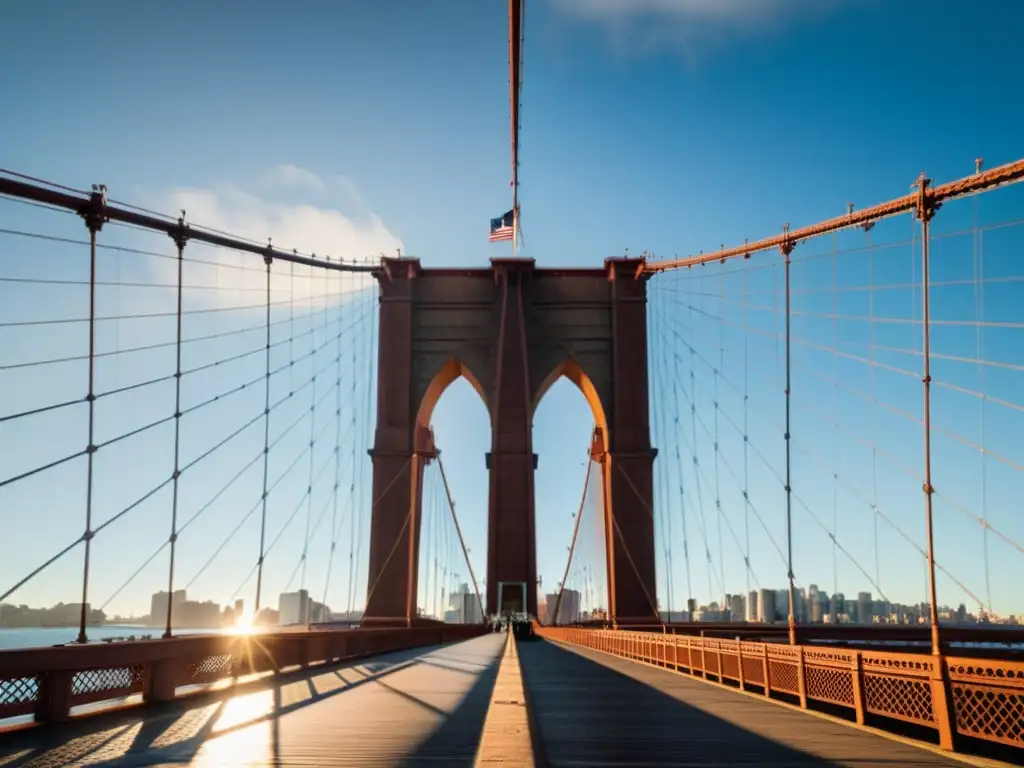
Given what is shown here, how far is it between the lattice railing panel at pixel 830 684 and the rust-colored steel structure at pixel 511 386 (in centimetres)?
3207

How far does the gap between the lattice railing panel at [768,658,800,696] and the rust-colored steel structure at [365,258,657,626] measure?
30.3 meters

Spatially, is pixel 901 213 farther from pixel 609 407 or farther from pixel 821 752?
pixel 609 407

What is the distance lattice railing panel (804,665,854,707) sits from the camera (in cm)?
1196

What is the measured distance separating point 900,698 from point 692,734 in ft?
8.50

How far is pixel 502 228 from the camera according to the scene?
159 feet

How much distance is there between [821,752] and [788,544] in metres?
14.3

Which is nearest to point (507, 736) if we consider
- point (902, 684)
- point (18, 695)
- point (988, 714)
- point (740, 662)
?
point (18, 695)

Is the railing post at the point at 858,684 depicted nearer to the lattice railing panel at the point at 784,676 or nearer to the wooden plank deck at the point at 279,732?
the lattice railing panel at the point at 784,676

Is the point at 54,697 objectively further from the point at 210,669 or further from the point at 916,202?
the point at 916,202

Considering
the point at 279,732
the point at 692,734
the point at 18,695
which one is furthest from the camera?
the point at 692,734

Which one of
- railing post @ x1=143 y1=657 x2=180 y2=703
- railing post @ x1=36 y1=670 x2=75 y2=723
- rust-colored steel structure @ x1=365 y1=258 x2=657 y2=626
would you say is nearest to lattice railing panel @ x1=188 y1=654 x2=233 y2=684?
railing post @ x1=143 y1=657 x2=180 y2=703

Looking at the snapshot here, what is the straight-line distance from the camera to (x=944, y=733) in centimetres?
938

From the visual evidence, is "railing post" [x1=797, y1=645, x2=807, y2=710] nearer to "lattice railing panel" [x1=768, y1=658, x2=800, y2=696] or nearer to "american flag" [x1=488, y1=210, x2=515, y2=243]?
"lattice railing panel" [x1=768, y1=658, x2=800, y2=696]

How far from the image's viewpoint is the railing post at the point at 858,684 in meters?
11.2
